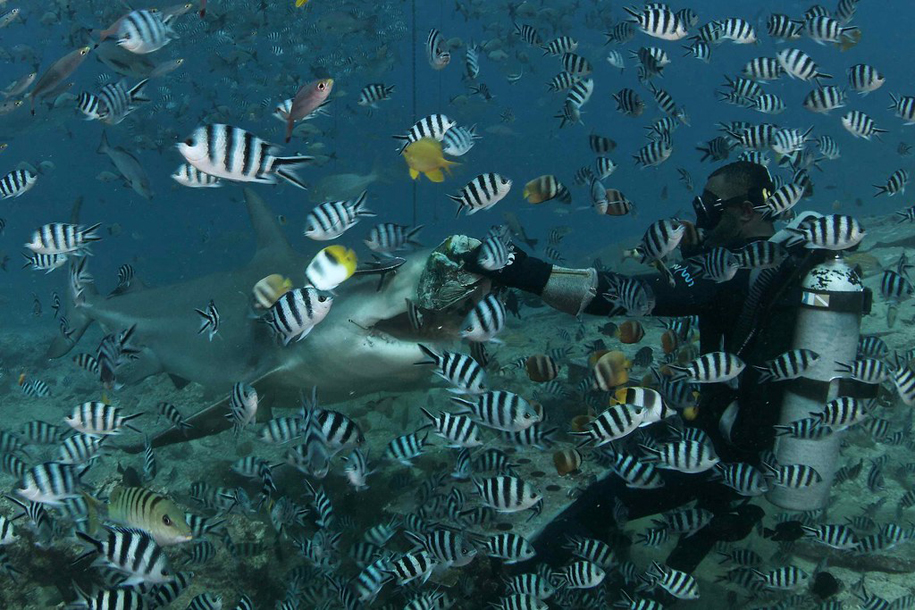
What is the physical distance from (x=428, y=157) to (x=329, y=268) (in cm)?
249

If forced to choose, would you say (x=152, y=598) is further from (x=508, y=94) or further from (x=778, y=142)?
(x=508, y=94)

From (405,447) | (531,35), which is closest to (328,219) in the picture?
(405,447)

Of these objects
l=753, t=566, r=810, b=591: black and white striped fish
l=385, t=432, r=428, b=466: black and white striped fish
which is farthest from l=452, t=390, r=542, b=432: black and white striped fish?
l=753, t=566, r=810, b=591: black and white striped fish

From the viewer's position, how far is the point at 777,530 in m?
4.54

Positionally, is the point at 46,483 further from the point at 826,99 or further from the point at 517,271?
the point at 826,99

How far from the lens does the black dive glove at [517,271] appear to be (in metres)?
3.81

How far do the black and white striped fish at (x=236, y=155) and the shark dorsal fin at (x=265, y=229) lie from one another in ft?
15.6

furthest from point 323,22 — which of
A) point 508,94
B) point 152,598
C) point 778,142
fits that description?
point 508,94

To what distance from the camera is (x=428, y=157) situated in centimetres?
541

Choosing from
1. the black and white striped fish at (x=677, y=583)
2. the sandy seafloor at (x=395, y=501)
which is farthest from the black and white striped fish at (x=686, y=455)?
the sandy seafloor at (x=395, y=501)

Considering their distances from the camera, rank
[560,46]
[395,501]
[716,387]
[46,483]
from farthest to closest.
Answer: [560,46], [395,501], [716,387], [46,483]

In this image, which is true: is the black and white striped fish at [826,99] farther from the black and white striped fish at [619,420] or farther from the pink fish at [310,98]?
the pink fish at [310,98]

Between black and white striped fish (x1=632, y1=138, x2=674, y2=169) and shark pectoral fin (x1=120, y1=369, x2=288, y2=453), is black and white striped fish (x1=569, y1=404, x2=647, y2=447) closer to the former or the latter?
shark pectoral fin (x1=120, y1=369, x2=288, y2=453)

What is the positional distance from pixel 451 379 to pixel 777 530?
2951 mm
